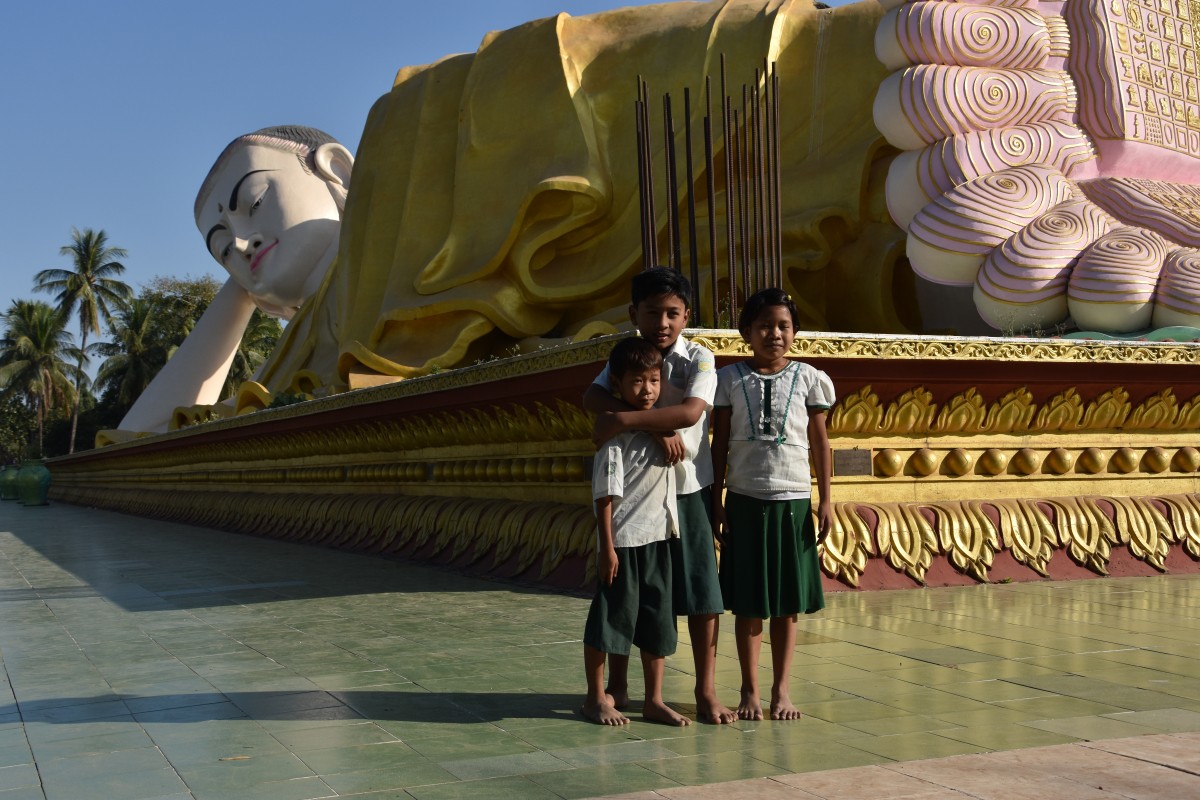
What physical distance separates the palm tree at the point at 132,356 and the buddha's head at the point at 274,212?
77.7ft

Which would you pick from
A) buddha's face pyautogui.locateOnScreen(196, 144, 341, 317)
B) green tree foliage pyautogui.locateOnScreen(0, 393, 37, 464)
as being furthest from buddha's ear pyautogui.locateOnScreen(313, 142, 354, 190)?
green tree foliage pyautogui.locateOnScreen(0, 393, 37, 464)

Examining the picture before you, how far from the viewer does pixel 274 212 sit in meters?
21.1

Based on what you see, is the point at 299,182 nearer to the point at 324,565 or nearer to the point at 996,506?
the point at 324,565

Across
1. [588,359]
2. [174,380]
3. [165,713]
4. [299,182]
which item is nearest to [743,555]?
[165,713]

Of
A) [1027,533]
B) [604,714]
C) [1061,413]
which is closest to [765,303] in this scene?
[604,714]

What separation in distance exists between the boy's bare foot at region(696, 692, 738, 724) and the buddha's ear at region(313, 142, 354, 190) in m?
19.0

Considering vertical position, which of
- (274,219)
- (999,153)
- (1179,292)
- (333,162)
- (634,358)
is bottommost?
(634,358)

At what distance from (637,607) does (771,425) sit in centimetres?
68

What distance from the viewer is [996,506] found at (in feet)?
22.4

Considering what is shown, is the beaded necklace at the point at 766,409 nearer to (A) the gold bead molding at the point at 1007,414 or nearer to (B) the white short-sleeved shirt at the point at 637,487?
(B) the white short-sleeved shirt at the point at 637,487

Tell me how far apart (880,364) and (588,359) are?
1490 millimetres

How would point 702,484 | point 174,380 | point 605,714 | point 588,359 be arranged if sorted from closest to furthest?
point 605,714
point 702,484
point 588,359
point 174,380

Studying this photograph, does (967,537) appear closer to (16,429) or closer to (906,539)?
(906,539)

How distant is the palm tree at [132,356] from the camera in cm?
4409
